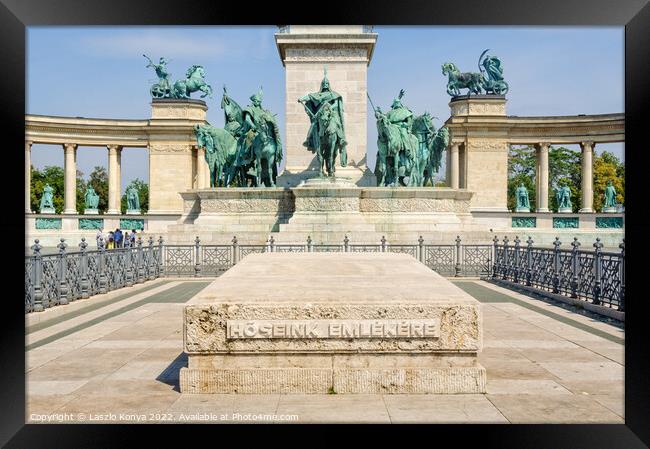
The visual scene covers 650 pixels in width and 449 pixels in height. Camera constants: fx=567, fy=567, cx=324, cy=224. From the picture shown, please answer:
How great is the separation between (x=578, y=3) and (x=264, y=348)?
4238 mm

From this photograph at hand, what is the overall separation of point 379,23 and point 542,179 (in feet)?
Result: 207

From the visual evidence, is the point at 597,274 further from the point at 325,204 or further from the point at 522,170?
the point at 522,170

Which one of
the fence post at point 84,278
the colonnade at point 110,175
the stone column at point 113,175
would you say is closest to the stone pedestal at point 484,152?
the colonnade at point 110,175

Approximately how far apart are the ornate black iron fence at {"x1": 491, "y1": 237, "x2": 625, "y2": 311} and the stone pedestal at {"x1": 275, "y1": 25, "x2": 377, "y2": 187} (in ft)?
45.7

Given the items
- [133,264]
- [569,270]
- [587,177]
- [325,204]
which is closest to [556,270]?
[569,270]

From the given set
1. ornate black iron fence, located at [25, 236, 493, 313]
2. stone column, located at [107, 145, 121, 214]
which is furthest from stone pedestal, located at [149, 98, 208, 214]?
ornate black iron fence, located at [25, 236, 493, 313]

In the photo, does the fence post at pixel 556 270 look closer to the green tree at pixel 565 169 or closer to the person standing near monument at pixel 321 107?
the person standing near monument at pixel 321 107

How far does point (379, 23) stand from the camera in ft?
16.8

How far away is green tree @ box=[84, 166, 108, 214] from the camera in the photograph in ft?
298

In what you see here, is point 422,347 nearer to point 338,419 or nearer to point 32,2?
point 338,419

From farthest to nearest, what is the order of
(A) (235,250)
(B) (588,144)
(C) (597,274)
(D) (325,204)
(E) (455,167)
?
1. (E) (455,167)
2. (B) (588,144)
3. (D) (325,204)
4. (A) (235,250)
5. (C) (597,274)

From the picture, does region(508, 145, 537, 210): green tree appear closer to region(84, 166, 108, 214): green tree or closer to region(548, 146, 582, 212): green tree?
region(548, 146, 582, 212): green tree

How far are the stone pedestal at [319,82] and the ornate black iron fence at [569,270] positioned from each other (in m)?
13.9

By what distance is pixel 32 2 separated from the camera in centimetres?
465
